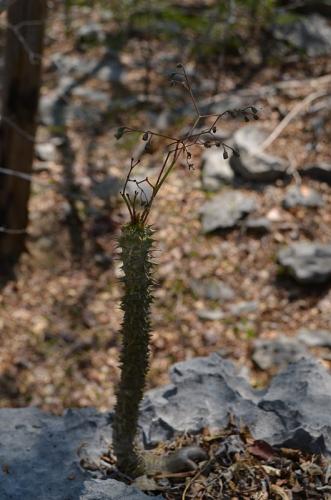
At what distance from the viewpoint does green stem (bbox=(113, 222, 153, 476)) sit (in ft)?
6.75

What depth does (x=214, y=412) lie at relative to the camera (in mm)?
2824

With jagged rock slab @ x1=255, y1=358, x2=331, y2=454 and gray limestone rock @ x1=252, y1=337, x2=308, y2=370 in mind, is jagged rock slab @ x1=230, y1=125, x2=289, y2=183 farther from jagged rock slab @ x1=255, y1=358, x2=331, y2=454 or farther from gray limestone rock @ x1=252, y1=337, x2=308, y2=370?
jagged rock slab @ x1=255, y1=358, x2=331, y2=454

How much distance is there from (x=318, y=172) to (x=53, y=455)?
4.86 metres

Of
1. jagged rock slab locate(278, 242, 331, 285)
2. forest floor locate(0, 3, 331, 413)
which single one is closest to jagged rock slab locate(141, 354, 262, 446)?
forest floor locate(0, 3, 331, 413)

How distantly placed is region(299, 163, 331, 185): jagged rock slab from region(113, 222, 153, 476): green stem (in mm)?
4717

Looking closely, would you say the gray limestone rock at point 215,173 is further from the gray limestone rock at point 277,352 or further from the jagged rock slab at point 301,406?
the jagged rock slab at point 301,406

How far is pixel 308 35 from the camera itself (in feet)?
27.6

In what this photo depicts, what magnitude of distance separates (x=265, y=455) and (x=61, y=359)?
3.26 meters

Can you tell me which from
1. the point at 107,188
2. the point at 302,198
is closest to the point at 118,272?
the point at 107,188

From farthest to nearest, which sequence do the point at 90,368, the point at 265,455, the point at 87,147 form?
1. the point at 87,147
2. the point at 90,368
3. the point at 265,455

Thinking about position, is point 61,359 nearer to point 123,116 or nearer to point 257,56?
A: point 123,116

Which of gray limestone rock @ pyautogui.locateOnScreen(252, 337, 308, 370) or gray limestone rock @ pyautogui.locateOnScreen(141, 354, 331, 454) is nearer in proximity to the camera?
gray limestone rock @ pyautogui.locateOnScreen(141, 354, 331, 454)

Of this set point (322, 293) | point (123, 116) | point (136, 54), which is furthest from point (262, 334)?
point (136, 54)

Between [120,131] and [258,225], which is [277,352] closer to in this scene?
[258,225]
